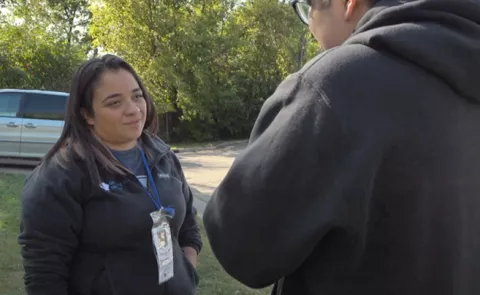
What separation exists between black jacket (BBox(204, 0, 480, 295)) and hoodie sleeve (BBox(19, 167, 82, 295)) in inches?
43.0

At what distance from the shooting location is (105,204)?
7.25ft

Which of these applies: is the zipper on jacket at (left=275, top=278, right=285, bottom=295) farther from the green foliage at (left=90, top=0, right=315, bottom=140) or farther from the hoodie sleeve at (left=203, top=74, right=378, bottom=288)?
the green foliage at (left=90, top=0, right=315, bottom=140)

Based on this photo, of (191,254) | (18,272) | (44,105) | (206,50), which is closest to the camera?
(191,254)

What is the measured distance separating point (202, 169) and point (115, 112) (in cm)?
1171

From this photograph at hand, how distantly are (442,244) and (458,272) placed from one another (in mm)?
94

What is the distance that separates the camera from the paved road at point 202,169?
10188 millimetres

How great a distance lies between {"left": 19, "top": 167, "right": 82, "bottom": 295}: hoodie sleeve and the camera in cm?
210

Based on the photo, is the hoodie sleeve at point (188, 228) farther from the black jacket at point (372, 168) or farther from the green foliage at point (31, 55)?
the green foliage at point (31, 55)

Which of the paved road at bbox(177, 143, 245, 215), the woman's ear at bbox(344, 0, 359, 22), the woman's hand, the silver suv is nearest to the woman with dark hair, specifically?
the woman's hand

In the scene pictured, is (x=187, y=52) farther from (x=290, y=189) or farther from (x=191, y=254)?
(x=290, y=189)

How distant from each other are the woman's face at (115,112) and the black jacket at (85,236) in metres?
0.24

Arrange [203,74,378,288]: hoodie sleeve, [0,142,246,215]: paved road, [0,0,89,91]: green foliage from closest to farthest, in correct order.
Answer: [203,74,378,288]: hoodie sleeve < [0,142,246,215]: paved road < [0,0,89,91]: green foliage

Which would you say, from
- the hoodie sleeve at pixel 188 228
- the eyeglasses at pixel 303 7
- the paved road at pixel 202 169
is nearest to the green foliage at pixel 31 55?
the paved road at pixel 202 169

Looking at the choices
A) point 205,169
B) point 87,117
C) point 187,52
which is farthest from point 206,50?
point 87,117
